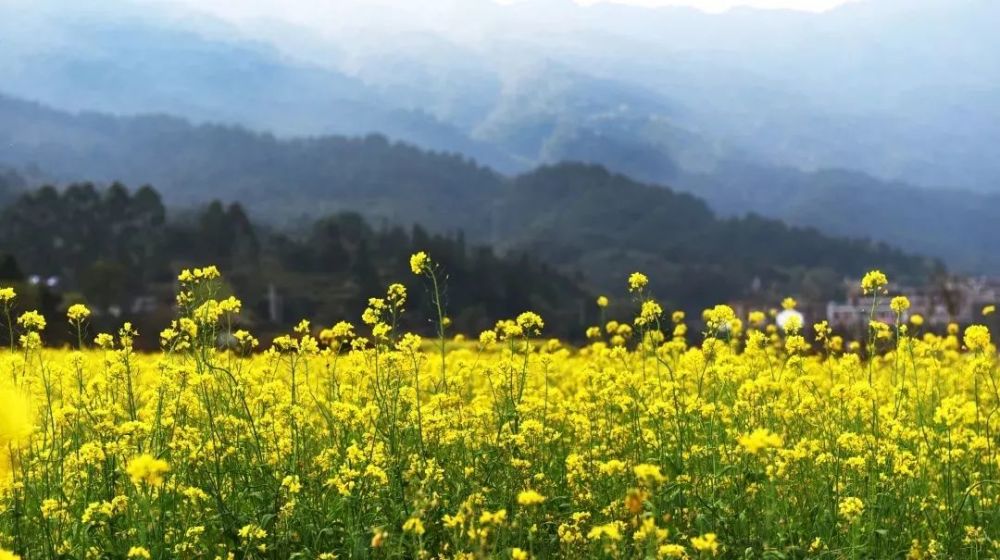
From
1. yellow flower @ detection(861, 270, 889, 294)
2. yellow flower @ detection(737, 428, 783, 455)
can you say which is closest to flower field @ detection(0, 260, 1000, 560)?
yellow flower @ detection(861, 270, 889, 294)

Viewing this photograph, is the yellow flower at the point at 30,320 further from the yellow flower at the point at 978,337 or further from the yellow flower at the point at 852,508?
the yellow flower at the point at 978,337

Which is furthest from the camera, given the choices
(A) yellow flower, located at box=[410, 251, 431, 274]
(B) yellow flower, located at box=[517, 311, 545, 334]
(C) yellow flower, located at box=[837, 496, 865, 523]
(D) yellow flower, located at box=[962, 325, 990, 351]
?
(D) yellow flower, located at box=[962, 325, 990, 351]

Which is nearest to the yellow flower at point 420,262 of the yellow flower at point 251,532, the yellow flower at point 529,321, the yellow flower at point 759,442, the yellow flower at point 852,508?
the yellow flower at point 529,321

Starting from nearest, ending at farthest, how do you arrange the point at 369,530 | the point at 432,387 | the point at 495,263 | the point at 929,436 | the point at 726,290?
the point at 369,530
the point at 929,436
the point at 432,387
the point at 495,263
the point at 726,290

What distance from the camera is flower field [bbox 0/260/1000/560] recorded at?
430 centimetres

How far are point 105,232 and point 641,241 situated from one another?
124390 millimetres

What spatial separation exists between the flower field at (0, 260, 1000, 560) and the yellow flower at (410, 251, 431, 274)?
0.02 meters

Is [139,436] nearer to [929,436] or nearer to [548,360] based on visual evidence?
[548,360]

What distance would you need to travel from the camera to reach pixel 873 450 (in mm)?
5422

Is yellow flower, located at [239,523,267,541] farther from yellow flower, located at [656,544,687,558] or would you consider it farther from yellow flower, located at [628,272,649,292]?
yellow flower, located at [628,272,649,292]

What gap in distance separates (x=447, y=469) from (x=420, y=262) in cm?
124

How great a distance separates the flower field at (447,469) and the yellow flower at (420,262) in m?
0.02

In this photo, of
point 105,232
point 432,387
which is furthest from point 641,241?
point 432,387

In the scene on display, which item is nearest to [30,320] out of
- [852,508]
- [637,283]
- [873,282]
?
[637,283]
